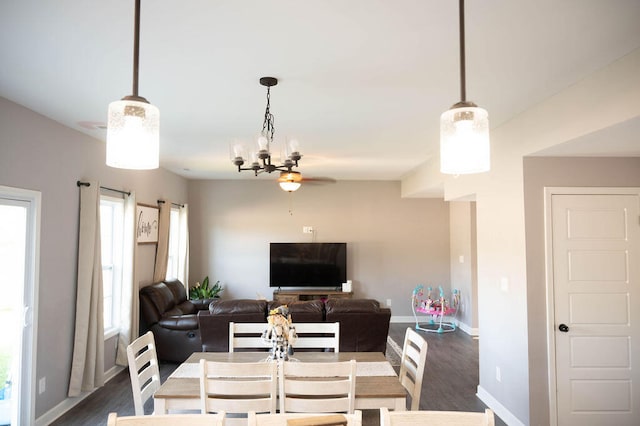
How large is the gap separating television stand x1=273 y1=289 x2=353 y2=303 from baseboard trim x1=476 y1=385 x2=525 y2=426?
373cm

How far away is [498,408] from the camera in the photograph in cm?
408

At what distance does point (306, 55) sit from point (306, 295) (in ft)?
20.0

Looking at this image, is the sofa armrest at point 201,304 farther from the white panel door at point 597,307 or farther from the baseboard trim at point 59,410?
the white panel door at point 597,307

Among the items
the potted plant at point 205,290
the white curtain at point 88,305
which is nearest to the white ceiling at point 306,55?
the white curtain at point 88,305

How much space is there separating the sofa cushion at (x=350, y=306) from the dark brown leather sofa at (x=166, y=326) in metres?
1.89

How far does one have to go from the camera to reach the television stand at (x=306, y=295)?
7.92 meters

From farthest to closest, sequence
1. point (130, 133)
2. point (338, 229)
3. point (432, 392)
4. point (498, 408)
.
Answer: point (338, 229) → point (432, 392) → point (498, 408) → point (130, 133)

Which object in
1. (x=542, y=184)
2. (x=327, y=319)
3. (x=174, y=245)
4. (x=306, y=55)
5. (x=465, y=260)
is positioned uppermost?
(x=306, y=55)

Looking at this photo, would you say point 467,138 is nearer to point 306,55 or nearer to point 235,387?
point 306,55

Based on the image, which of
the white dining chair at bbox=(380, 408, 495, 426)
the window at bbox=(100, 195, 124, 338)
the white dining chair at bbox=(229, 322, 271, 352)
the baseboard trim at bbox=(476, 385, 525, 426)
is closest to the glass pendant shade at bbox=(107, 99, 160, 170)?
the white dining chair at bbox=(380, 408, 495, 426)

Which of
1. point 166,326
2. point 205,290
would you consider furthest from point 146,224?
point 205,290

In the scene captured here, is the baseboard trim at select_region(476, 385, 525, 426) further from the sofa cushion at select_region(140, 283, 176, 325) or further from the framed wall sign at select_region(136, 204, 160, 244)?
the framed wall sign at select_region(136, 204, 160, 244)

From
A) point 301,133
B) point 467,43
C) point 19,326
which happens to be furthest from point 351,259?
point 467,43

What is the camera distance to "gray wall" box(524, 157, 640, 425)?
11.9ft
